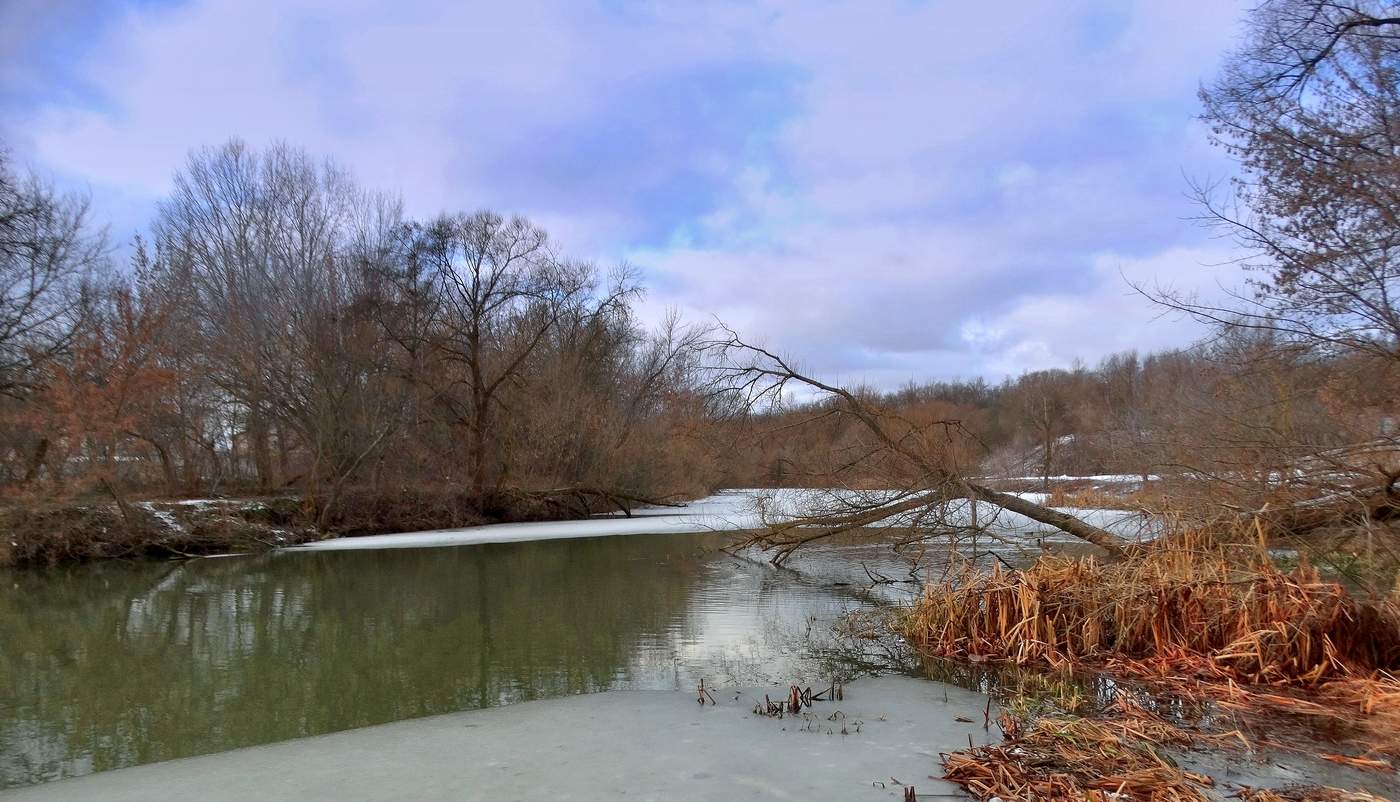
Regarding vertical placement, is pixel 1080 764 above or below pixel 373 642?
above

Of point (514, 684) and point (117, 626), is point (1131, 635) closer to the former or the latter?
point (514, 684)

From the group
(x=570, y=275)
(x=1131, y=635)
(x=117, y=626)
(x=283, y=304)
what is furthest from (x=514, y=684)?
(x=570, y=275)

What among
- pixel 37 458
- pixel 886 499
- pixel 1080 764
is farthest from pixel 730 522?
pixel 37 458

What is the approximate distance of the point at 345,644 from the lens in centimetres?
859

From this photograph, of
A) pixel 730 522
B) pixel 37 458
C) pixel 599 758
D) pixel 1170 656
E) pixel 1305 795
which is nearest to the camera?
pixel 1305 795

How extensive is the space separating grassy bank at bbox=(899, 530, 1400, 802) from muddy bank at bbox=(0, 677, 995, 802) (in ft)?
1.62

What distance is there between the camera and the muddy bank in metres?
4.05

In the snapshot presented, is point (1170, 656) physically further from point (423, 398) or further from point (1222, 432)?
point (423, 398)

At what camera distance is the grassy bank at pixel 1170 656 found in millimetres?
4055

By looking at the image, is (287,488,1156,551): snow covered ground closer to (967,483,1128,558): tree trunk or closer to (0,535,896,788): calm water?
(967,483,1128,558): tree trunk

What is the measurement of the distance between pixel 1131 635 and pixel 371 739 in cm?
597

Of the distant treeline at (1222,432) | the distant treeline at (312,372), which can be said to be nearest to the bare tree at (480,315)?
the distant treeline at (312,372)

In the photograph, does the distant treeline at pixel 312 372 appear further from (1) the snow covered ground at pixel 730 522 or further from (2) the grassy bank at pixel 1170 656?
(2) the grassy bank at pixel 1170 656

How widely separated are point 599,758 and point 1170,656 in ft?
15.6
